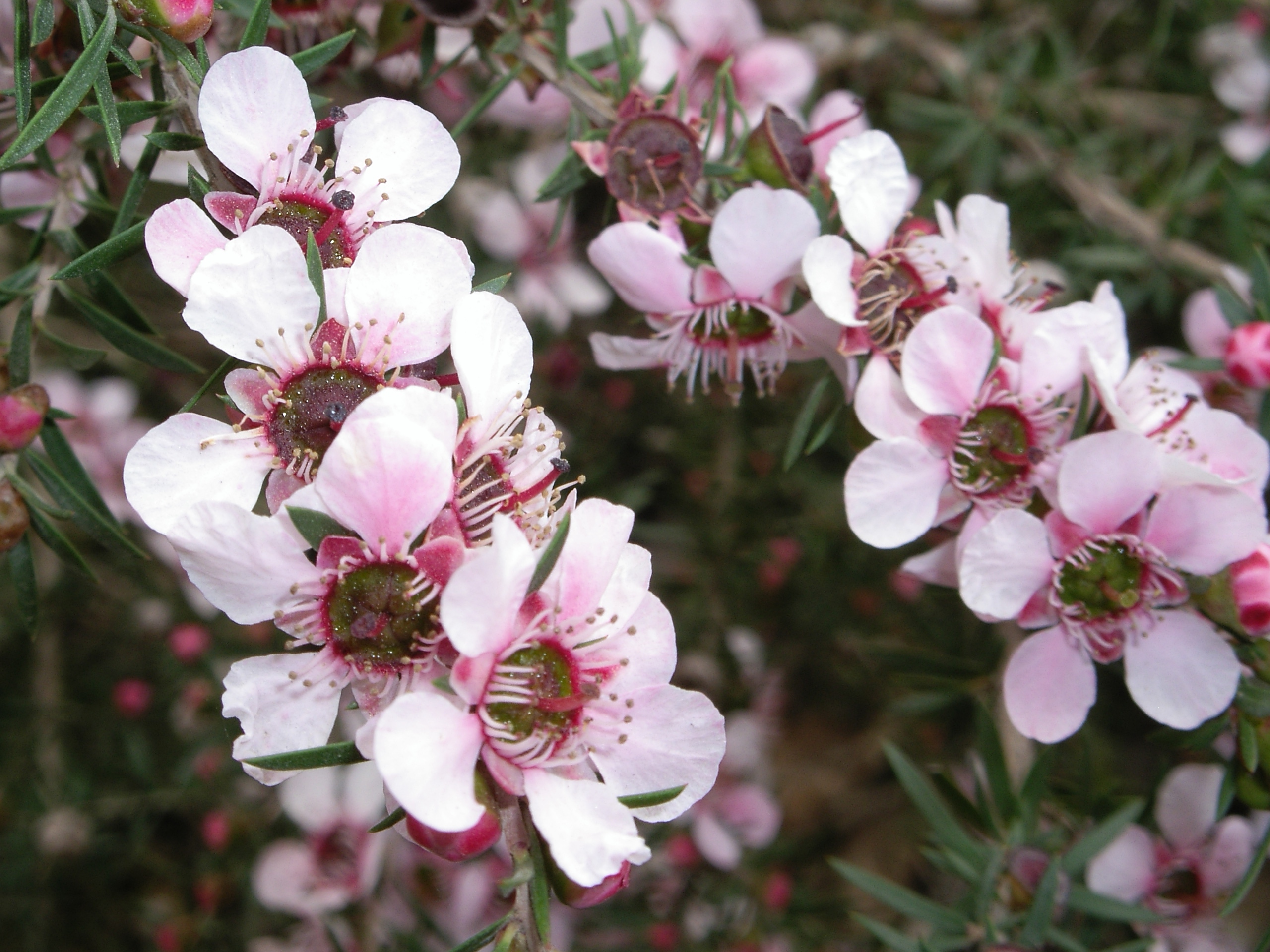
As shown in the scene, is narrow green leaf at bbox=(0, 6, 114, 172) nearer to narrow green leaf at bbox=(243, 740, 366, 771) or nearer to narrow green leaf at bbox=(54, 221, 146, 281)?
narrow green leaf at bbox=(54, 221, 146, 281)

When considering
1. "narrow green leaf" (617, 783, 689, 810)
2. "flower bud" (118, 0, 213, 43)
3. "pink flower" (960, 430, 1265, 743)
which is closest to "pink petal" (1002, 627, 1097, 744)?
"pink flower" (960, 430, 1265, 743)

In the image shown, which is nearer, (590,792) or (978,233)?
(590,792)

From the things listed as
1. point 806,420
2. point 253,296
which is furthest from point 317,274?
point 806,420

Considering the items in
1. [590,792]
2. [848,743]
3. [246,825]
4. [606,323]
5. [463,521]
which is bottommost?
[848,743]

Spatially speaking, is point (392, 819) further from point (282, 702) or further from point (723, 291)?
point (723, 291)

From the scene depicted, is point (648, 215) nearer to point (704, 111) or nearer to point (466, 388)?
point (704, 111)

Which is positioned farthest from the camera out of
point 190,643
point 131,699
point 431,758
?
point 131,699

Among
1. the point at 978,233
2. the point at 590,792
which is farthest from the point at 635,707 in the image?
the point at 978,233

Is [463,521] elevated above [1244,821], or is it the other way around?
[463,521]
